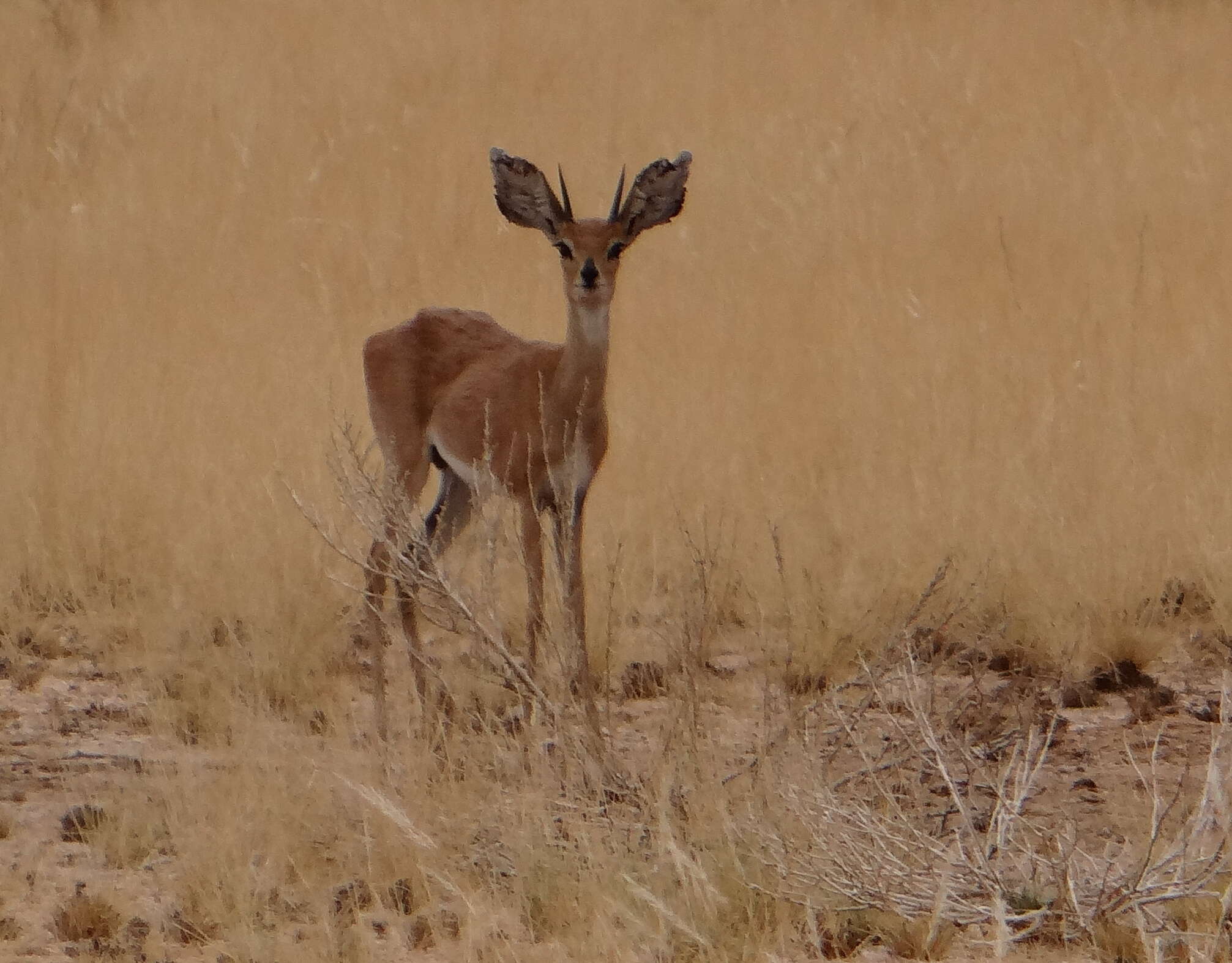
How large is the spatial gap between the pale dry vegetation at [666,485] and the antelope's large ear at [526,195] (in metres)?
1.15

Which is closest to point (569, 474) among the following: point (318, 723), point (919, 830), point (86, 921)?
point (318, 723)

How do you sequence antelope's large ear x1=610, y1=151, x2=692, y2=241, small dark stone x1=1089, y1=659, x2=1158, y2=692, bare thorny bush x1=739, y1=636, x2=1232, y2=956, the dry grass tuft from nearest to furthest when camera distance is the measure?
bare thorny bush x1=739, y1=636, x2=1232, y2=956, the dry grass tuft, antelope's large ear x1=610, y1=151, x2=692, y2=241, small dark stone x1=1089, y1=659, x2=1158, y2=692

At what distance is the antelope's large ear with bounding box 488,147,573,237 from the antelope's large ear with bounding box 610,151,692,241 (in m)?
0.19

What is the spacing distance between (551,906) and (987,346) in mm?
5626

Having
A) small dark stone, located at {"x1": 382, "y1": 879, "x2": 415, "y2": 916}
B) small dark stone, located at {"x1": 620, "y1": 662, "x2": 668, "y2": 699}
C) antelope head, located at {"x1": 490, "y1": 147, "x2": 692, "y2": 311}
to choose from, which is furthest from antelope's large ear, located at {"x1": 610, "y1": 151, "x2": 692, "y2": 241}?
small dark stone, located at {"x1": 382, "y1": 879, "x2": 415, "y2": 916}

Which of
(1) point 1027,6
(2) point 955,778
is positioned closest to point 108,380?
(2) point 955,778

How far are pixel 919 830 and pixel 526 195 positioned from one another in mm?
2515

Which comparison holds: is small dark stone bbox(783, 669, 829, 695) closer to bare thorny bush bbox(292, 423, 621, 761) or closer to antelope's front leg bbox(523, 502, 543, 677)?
antelope's front leg bbox(523, 502, 543, 677)

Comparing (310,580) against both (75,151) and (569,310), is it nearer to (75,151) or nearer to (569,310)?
(569,310)

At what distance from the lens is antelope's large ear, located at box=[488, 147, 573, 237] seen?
5.97 meters

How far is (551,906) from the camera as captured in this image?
443cm

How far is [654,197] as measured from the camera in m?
6.09

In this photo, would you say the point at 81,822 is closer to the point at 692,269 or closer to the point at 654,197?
the point at 654,197

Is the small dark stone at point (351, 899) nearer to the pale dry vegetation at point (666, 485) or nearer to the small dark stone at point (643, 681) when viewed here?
the pale dry vegetation at point (666, 485)
